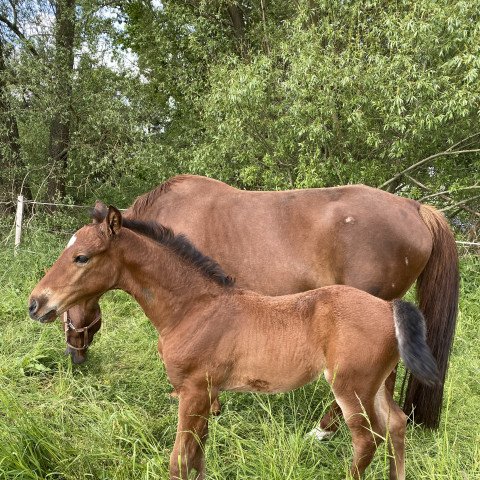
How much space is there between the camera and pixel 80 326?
3.46 metres

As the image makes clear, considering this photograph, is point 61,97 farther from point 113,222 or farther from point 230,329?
point 230,329

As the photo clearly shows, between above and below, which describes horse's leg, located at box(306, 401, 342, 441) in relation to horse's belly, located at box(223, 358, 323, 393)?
below

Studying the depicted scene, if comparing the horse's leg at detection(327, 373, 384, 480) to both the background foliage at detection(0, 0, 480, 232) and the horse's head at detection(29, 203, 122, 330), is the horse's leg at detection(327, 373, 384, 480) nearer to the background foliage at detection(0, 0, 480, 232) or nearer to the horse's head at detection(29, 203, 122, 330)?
the horse's head at detection(29, 203, 122, 330)

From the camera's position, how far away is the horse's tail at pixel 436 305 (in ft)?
9.80

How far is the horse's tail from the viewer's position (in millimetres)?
2988

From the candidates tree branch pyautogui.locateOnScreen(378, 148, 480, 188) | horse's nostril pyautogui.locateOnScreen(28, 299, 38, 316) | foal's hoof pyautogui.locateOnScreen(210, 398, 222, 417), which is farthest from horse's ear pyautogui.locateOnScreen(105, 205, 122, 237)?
tree branch pyautogui.locateOnScreen(378, 148, 480, 188)

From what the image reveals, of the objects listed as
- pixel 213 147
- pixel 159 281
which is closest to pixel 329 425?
pixel 159 281

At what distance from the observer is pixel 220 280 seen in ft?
7.85

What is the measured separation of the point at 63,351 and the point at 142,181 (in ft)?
19.6

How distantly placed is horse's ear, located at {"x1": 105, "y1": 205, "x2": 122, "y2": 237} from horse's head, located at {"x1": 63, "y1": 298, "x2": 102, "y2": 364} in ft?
3.99

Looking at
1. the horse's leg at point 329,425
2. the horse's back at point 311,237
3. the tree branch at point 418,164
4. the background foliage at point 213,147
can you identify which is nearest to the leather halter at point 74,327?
the background foliage at point 213,147

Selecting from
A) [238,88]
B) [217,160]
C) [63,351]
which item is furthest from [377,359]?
[217,160]

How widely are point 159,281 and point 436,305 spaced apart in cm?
222

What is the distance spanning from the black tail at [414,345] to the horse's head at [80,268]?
1526 millimetres
